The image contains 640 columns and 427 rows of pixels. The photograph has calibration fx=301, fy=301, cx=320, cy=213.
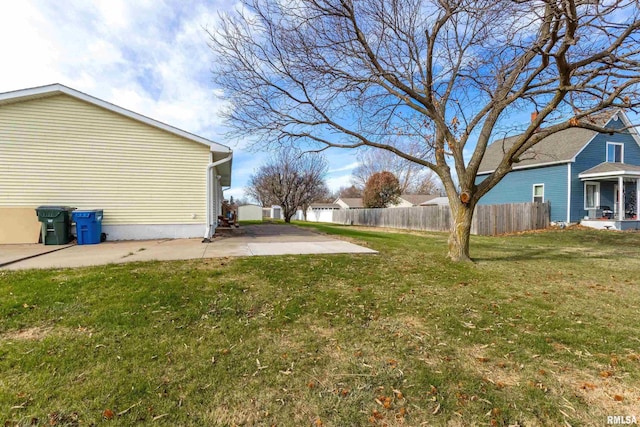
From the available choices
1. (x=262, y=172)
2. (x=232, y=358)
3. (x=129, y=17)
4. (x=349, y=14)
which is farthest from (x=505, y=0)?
(x=262, y=172)

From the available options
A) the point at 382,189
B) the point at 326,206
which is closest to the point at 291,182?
the point at 382,189

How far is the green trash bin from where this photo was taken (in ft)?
27.9

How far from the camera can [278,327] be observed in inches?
136

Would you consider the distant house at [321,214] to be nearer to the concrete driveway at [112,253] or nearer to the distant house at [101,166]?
the distant house at [101,166]

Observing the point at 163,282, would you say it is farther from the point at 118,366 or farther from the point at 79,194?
the point at 79,194

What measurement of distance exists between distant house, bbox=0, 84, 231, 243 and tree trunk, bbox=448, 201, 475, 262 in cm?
731

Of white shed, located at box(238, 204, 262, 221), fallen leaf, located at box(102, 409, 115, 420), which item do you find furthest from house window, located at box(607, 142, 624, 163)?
white shed, located at box(238, 204, 262, 221)

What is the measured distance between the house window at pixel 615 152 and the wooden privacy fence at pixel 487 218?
519 cm

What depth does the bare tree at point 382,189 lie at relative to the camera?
36.8 m

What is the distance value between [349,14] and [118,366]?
701cm

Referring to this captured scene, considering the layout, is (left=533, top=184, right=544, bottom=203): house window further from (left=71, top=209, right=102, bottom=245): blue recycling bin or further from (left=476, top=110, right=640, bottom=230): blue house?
(left=71, top=209, right=102, bottom=245): blue recycling bin

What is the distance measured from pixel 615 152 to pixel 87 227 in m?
27.3

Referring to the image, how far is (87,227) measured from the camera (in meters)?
8.84

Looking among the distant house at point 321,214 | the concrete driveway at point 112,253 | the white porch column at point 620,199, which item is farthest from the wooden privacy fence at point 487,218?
the distant house at point 321,214
